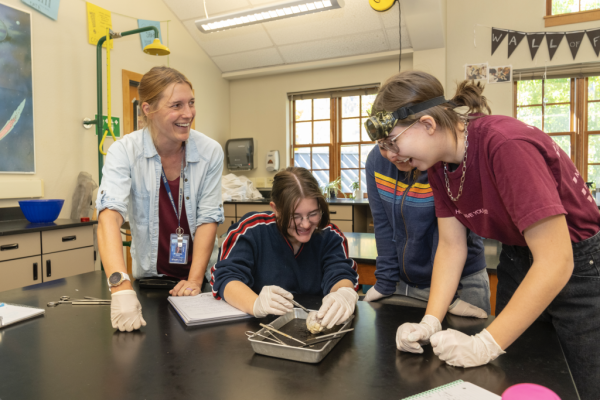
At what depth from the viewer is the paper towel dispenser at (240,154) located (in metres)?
5.31

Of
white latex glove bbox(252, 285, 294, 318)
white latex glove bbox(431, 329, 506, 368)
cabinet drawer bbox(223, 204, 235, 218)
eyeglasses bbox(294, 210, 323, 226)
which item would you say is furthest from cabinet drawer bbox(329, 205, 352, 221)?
white latex glove bbox(431, 329, 506, 368)

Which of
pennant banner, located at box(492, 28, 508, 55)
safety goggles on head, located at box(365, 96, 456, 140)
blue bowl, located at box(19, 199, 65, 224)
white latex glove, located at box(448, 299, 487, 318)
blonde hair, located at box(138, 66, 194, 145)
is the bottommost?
white latex glove, located at box(448, 299, 487, 318)

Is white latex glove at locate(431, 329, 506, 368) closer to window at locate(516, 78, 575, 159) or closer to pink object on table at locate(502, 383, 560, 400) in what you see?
pink object on table at locate(502, 383, 560, 400)

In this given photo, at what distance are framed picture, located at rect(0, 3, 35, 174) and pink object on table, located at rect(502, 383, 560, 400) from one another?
3418 mm

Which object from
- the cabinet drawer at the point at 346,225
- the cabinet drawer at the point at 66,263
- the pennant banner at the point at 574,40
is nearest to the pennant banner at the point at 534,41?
the pennant banner at the point at 574,40

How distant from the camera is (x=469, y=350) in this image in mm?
792

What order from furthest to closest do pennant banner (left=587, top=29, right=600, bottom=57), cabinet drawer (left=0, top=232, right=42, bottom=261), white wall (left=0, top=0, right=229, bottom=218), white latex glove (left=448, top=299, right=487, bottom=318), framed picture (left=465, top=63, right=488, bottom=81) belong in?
framed picture (left=465, top=63, right=488, bottom=81), pennant banner (left=587, top=29, right=600, bottom=57), white wall (left=0, top=0, right=229, bottom=218), cabinet drawer (left=0, top=232, right=42, bottom=261), white latex glove (left=448, top=299, right=487, bottom=318)

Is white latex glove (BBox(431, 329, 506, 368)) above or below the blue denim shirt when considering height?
below

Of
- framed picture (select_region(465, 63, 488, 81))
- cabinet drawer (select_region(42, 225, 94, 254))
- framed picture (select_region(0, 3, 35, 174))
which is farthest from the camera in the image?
framed picture (select_region(465, 63, 488, 81))

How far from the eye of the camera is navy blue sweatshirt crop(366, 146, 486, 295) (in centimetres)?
130

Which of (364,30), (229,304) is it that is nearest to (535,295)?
(229,304)

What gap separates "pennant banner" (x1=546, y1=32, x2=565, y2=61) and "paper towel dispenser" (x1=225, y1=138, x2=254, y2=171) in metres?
3.50

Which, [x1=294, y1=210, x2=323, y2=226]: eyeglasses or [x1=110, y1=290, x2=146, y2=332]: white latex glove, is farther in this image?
[x1=294, y1=210, x2=323, y2=226]: eyeglasses

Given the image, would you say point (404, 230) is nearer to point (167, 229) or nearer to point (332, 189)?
point (167, 229)
